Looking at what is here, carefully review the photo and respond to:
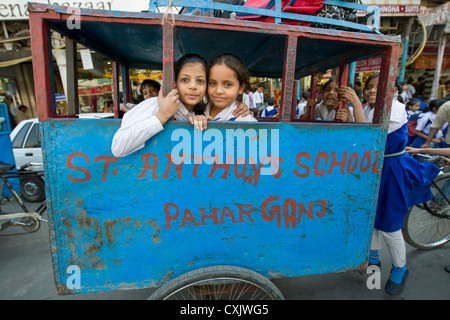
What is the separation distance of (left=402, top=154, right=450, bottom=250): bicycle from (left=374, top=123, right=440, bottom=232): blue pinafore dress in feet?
2.93

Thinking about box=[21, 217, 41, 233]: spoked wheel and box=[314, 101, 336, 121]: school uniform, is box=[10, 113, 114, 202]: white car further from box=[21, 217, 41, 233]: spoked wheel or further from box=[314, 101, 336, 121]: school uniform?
box=[314, 101, 336, 121]: school uniform

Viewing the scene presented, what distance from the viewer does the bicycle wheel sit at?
2.81 meters

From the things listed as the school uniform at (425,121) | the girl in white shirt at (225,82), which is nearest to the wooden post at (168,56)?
the girl in white shirt at (225,82)

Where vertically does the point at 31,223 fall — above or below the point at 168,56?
below

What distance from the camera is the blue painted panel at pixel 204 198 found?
4.17ft

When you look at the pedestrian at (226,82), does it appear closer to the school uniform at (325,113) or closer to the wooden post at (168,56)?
the wooden post at (168,56)

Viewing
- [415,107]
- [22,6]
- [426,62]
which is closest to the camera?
[415,107]

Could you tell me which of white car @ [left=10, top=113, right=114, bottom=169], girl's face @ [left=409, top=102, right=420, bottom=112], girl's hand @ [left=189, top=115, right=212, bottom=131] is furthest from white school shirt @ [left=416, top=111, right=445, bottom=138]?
white car @ [left=10, top=113, right=114, bottom=169]

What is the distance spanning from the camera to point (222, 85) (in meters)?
1.56

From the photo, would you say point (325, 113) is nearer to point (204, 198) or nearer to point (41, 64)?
point (204, 198)

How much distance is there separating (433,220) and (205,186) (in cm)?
307

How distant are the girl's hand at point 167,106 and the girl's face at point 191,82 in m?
0.21

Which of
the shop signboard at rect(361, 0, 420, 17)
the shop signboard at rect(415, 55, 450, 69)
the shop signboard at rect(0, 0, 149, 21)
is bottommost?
the shop signboard at rect(415, 55, 450, 69)

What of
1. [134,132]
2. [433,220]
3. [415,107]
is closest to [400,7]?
[415,107]
